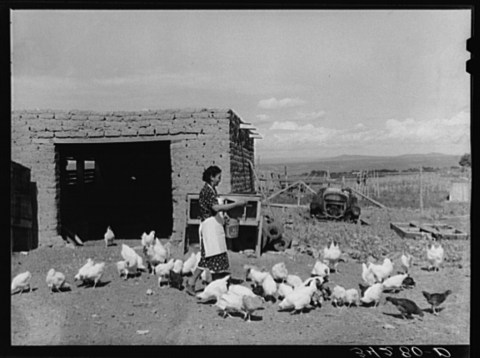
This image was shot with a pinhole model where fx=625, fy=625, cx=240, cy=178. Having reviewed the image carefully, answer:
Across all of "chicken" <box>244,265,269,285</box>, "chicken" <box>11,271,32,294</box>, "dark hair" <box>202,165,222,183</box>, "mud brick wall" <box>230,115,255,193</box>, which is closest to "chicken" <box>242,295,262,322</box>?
"chicken" <box>244,265,269,285</box>

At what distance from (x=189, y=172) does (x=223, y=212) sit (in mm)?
397

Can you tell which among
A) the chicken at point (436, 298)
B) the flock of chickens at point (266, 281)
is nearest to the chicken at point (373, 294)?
the flock of chickens at point (266, 281)

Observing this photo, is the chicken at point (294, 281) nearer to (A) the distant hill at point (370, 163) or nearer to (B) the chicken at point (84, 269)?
(A) the distant hill at point (370, 163)

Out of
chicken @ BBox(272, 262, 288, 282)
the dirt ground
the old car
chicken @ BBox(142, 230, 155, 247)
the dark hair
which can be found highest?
the dark hair

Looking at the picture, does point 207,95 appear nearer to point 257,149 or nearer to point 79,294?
point 257,149

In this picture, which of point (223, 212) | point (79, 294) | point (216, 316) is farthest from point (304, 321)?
point (79, 294)

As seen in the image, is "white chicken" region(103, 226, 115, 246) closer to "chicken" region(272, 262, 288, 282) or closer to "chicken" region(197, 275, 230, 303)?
"chicken" region(197, 275, 230, 303)

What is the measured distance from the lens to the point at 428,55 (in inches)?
171

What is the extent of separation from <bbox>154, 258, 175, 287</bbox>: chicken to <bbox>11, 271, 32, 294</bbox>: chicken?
92 centimetres

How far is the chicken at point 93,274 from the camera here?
14.7ft

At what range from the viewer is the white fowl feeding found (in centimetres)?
448

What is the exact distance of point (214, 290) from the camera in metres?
4.41

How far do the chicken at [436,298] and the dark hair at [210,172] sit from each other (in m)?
1.73

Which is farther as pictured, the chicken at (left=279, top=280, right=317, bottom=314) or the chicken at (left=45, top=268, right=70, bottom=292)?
the chicken at (left=45, top=268, right=70, bottom=292)
